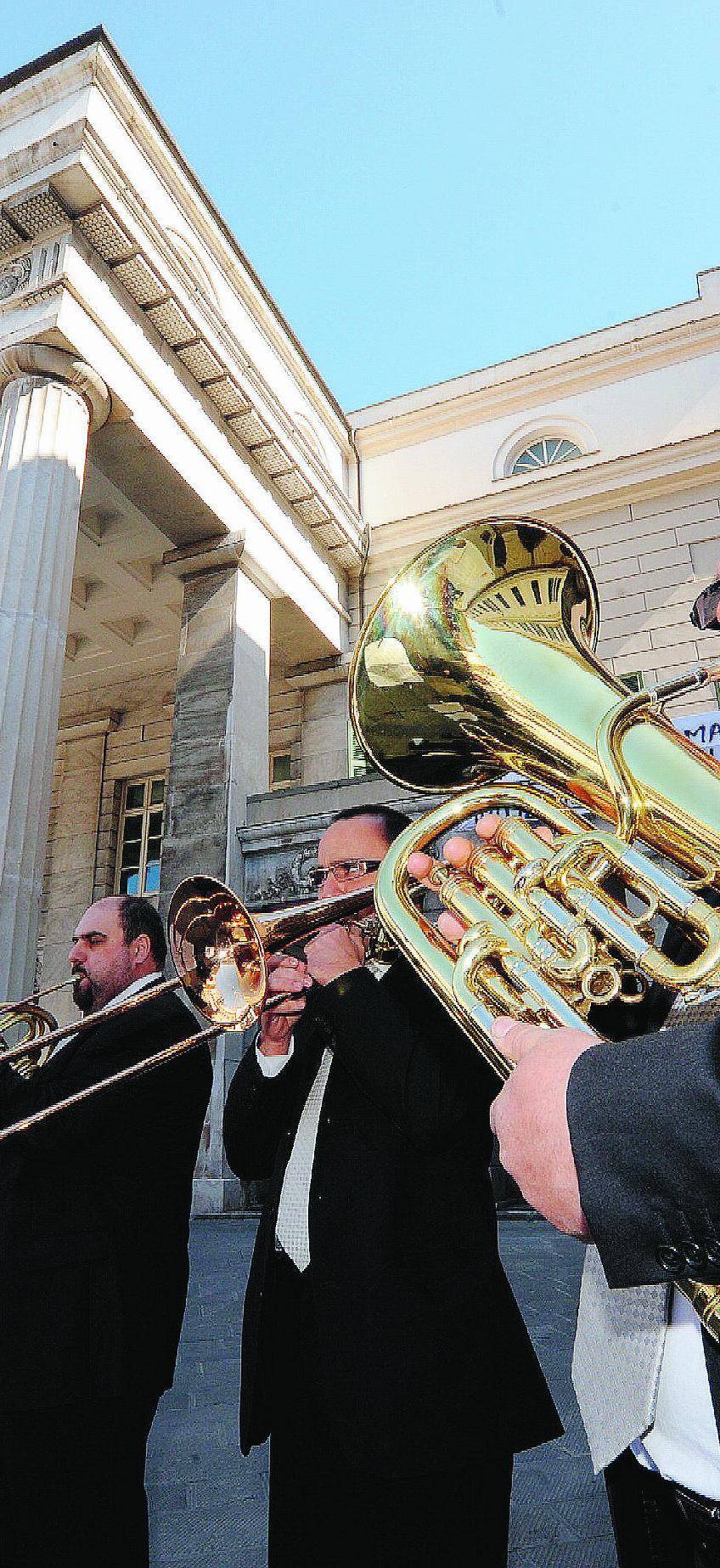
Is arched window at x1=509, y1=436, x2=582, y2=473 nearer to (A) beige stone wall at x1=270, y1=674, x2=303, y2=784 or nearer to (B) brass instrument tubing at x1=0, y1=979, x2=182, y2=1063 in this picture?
(A) beige stone wall at x1=270, y1=674, x2=303, y2=784

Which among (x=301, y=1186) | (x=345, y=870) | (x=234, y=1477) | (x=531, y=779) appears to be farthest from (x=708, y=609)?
(x=234, y=1477)

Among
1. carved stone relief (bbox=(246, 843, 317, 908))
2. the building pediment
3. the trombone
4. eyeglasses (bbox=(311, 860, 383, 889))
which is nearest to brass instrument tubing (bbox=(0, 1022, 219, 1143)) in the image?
the trombone

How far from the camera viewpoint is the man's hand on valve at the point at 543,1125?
808 millimetres

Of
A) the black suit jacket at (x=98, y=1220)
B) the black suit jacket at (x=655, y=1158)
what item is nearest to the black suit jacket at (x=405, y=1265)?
the black suit jacket at (x=98, y=1220)

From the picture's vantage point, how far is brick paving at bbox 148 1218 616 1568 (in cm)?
218

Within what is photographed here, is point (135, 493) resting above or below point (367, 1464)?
above

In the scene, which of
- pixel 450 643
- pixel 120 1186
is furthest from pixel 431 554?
pixel 120 1186

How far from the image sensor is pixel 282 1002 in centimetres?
189

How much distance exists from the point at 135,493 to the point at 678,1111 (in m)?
9.91

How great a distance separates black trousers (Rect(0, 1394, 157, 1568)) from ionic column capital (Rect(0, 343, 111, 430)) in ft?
26.1

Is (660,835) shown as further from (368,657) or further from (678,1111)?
(368,657)

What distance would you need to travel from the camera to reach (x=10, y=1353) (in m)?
1.87

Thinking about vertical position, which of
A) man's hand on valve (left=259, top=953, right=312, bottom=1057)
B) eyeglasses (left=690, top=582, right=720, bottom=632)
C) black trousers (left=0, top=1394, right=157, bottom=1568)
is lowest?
black trousers (left=0, top=1394, right=157, bottom=1568)

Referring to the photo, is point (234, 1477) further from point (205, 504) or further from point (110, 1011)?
point (205, 504)
